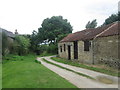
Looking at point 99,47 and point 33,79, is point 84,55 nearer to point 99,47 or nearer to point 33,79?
point 99,47

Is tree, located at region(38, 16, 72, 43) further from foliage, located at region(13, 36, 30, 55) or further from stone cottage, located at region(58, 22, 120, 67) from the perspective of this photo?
stone cottage, located at region(58, 22, 120, 67)

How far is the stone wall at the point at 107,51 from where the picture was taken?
13.0 metres

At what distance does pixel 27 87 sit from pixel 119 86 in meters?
5.26

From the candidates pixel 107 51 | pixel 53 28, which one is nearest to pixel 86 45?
pixel 107 51

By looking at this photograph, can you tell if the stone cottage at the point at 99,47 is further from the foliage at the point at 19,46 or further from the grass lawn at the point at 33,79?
the foliage at the point at 19,46

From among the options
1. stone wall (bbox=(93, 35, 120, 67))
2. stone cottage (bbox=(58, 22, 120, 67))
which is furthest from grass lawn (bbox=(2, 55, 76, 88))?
stone cottage (bbox=(58, 22, 120, 67))

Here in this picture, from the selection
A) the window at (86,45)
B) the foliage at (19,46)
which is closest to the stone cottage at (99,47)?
the window at (86,45)

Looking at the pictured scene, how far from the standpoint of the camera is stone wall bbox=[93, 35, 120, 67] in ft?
42.6

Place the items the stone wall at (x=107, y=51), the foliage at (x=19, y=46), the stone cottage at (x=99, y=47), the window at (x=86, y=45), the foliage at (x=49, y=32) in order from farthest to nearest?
the foliage at (x=49, y=32), the foliage at (x=19, y=46), the window at (x=86, y=45), the stone cottage at (x=99, y=47), the stone wall at (x=107, y=51)

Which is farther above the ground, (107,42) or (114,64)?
(107,42)

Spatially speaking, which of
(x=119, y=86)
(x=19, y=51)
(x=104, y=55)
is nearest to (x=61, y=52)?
(x=19, y=51)

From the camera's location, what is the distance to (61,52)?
2744 cm

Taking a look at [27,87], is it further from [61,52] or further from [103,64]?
[61,52]

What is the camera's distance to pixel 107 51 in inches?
555
